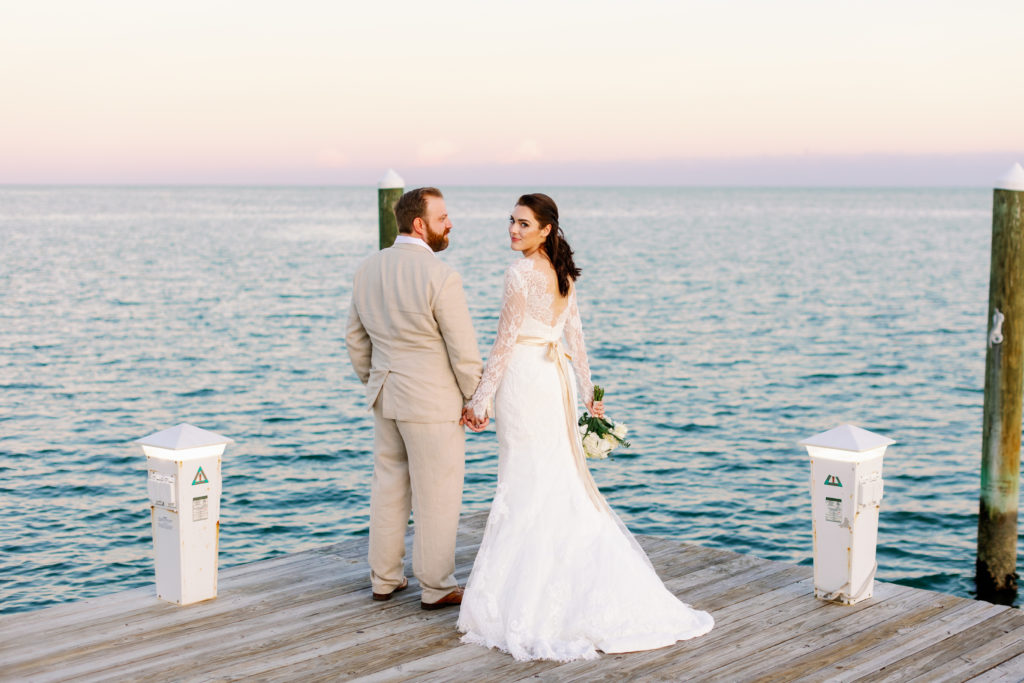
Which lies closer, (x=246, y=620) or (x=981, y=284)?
(x=246, y=620)

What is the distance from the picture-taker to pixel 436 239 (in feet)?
16.2

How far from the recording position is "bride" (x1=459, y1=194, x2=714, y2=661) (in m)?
4.66

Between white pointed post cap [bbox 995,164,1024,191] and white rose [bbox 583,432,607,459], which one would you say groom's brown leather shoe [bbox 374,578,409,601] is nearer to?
white rose [bbox 583,432,607,459]

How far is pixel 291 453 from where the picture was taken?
12.8m

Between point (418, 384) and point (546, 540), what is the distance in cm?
94

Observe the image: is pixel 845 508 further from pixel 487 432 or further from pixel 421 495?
pixel 487 432

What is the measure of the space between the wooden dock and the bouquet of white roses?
0.72m

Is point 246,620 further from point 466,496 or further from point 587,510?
point 466,496

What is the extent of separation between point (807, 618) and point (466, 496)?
603 centimetres

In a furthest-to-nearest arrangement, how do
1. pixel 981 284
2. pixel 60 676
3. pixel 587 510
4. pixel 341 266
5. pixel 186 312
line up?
1. pixel 341 266
2. pixel 981 284
3. pixel 186 312
4. pixel 587 510
5. pixel 60 676

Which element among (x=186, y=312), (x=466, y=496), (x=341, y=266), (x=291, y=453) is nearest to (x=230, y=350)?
(x=186, y=312)

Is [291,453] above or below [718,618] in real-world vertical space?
below

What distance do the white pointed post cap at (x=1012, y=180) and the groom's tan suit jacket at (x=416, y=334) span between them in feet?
12.7

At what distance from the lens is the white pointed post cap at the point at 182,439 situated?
5109 mm
